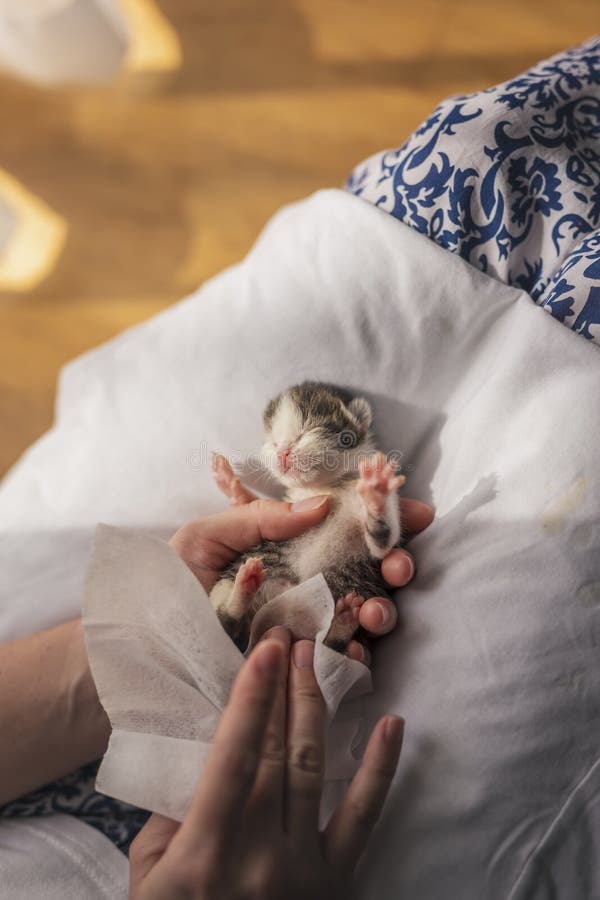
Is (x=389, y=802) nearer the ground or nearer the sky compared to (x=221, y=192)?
nearer the ground

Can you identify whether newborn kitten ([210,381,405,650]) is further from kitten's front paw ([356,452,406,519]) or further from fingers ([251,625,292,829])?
fingers ([251,625,292,829])

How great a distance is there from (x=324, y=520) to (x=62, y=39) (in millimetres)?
1999

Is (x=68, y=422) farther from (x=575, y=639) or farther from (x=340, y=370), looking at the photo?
(x=575, y=639)

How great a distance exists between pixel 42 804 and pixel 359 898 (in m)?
0.54

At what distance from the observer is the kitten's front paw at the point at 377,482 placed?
3.01ft

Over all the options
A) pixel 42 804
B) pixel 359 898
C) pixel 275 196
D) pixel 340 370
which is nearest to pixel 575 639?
pixel 359 898

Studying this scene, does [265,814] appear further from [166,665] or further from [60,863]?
[60,863]

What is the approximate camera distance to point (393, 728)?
765 mm

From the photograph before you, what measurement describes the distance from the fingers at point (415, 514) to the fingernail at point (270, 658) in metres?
0.36

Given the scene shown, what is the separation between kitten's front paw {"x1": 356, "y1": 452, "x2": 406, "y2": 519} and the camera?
3.01ft

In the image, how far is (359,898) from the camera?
0.77 m

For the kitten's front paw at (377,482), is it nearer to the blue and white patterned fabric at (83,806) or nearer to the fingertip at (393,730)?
the fingertip at (393,730)

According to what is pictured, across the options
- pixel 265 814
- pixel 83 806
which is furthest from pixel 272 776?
pixel 83 806

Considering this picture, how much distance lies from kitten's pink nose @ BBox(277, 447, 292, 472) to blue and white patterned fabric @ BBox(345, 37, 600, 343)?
387mm
